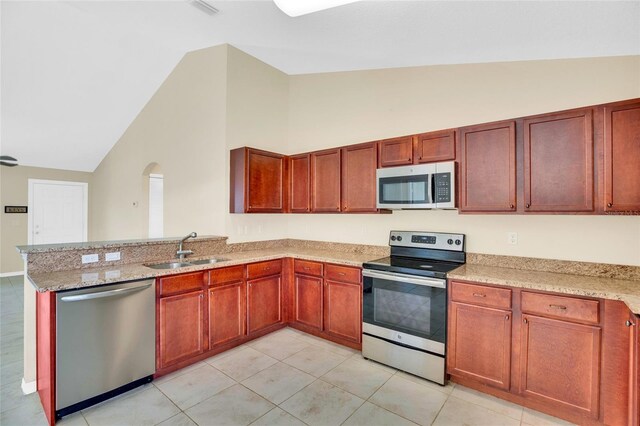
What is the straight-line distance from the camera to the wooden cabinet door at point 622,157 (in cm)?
202

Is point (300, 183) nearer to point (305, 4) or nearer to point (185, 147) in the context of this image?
point (185, 147)

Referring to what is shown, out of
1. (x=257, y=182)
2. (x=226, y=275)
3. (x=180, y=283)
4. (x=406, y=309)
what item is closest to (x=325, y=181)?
(x=257, y=182)

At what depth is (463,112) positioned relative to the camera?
299 cm

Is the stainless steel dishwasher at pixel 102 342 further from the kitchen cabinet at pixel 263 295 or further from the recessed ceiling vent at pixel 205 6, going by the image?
the recessed ceiling vent at pixel 205 6

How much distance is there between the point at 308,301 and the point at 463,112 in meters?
2.57

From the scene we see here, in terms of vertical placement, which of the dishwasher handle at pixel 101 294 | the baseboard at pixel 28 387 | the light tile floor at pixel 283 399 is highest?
the dishwasher handle at pixel 101 294

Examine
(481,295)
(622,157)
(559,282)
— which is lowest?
(481,295)

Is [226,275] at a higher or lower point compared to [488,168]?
lower

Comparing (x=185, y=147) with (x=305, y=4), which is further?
(x=185, y=147)

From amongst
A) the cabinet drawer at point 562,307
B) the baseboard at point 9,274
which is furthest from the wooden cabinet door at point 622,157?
the baseboard at point 9,274

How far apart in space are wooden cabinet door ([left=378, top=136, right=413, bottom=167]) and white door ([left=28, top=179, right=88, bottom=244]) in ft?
25.5

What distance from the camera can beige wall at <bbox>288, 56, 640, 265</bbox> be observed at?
2.35 metres

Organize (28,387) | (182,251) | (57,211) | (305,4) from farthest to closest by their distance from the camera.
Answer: (57,211)
(182,251)
(28,387)
(305,4)

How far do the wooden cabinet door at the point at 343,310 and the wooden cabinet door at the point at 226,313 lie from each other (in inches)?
35.5
